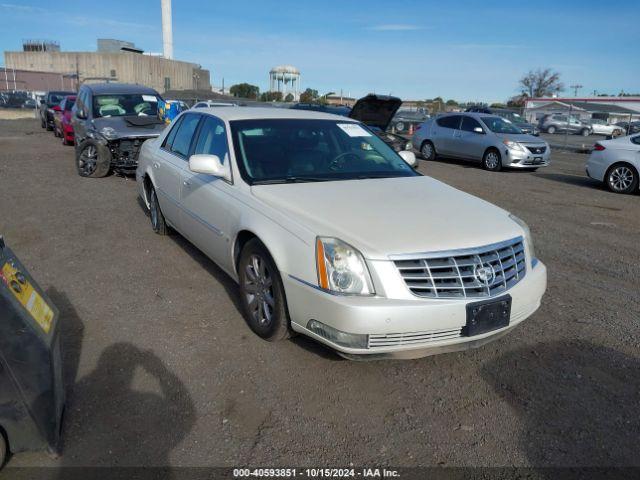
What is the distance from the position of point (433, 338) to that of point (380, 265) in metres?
0.52

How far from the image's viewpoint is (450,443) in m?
2.73

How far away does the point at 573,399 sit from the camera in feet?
10.3

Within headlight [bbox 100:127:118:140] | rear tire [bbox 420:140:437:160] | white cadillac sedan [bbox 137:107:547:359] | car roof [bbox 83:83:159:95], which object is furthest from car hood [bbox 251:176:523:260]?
rear tire [bbox 420:140:437:160]

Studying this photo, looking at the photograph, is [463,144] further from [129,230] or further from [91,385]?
[91,385]

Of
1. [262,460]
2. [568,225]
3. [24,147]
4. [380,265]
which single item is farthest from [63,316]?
[24,147]

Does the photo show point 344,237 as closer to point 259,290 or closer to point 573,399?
point 259,290

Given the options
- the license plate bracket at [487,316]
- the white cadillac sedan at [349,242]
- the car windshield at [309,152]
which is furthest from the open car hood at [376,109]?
the license plate bracket at [487,316]

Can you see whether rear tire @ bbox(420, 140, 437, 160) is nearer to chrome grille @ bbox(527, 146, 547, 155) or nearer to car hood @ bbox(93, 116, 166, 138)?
chrome grille @ bbox(527, 146, 547, 155)

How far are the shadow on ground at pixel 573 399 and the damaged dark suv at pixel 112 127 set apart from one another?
8296 mm

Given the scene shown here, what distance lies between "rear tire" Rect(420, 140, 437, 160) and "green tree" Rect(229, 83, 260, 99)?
60.5 metres

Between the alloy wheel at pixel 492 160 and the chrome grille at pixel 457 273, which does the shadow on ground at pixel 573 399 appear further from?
the alloy wheel at pixel 492 160

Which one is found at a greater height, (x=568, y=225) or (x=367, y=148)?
A: (x=367, y=148)

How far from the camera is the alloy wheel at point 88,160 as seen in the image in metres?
10.1

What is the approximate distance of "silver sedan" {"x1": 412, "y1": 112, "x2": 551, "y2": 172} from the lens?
44.9 ft
